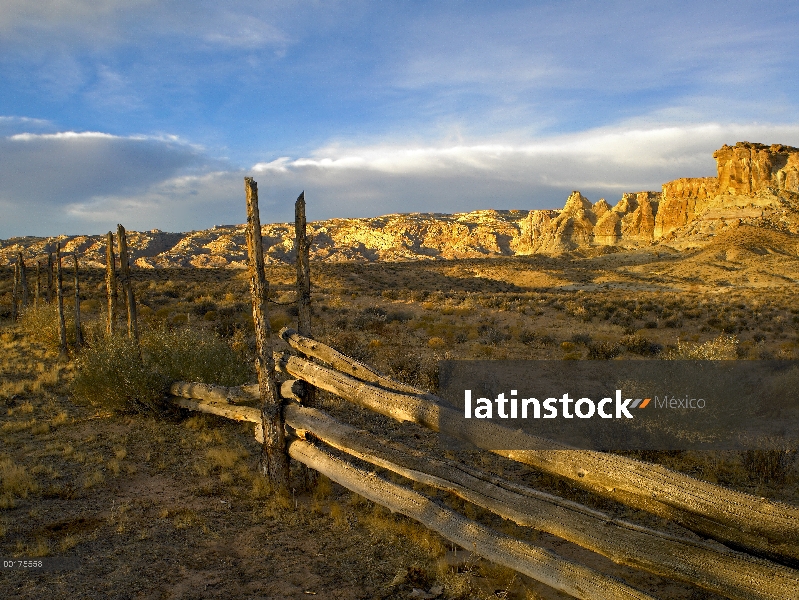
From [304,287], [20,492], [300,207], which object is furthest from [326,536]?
[300,207]

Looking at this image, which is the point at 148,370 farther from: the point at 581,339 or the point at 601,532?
the point at 581,339

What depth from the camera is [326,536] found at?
5.16 metres

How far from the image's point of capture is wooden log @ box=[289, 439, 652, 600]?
3334 millimetres

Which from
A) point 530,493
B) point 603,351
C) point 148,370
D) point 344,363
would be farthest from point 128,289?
point 603,351

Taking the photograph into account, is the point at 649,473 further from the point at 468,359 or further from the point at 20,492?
the point at 468,359

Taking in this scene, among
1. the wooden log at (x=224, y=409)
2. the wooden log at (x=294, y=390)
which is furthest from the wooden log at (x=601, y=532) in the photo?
the wooden log at (x=224, y=409)

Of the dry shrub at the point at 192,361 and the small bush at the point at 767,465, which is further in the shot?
the dry shrub at the point at 192,361

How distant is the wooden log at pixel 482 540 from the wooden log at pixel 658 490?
541 mm

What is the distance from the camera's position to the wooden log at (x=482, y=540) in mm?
3334

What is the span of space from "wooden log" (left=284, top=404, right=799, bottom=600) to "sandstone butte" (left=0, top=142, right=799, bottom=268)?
76.0 m

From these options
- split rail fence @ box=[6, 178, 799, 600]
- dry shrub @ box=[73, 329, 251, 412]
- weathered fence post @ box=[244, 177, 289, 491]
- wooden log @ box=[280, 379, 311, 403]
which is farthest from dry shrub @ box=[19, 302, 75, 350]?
wooden log @ box=[280, 379, 311, 403]

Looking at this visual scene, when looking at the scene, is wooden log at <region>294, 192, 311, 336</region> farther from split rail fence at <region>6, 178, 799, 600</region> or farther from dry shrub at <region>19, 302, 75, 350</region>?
dry shrub at <region>19, 302, 75, 350</region>

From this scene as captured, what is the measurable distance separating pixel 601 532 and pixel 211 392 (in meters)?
5.92

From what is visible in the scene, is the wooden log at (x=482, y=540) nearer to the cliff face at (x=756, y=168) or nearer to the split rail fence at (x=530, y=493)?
the split rail fence at (x=530, y=493)
